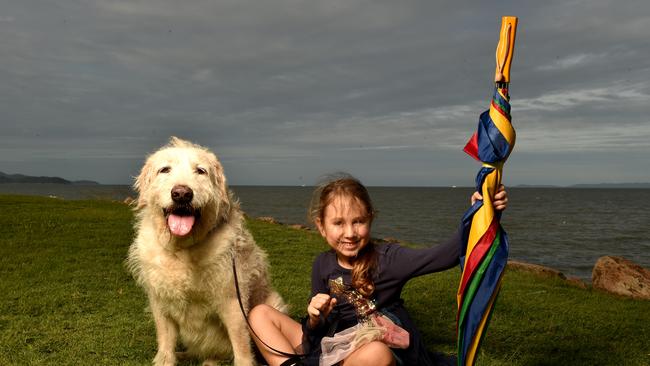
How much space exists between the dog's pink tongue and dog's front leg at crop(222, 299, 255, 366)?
2.71ft

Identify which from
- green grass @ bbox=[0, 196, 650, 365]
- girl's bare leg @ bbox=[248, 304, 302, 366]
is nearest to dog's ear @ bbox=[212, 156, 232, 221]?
girl's bare leg @ bbox=[248, 304, 302, 366]

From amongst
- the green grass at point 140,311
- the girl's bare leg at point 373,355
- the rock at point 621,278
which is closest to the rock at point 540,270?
the green grass at point 140,311

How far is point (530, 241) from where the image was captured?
28.7 m

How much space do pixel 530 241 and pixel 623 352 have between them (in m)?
23.9

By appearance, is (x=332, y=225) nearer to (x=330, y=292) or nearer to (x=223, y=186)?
(x=330, y=292)

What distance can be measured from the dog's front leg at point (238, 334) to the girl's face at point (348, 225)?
3.89 ft

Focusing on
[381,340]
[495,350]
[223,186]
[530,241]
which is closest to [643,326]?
[495,350]

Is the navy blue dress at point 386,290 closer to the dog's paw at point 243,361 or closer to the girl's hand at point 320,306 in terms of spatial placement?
the girl's hand at point 320,306

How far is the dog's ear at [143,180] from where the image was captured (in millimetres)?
4453

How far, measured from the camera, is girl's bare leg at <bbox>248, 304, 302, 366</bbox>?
4.37m

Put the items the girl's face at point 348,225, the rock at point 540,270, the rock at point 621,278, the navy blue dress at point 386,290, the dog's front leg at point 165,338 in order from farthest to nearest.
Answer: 1. the rock at point 540,270
2. the rock at point 621,278
3. the dog's front leg at point 165,338
4. the girl's face at point 348,225
5. the navy blue dress at point 386,290

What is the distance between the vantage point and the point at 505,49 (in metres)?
2.99

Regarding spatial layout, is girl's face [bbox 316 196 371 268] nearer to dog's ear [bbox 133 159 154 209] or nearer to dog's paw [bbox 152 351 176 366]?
dog's ear [bbox 133 159 154 209]

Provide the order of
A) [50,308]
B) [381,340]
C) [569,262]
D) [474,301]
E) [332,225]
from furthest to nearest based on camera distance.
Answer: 1. [569,262]
2. [50,308]
3. [332,225]
4. [381,340]
5. [474,301]
